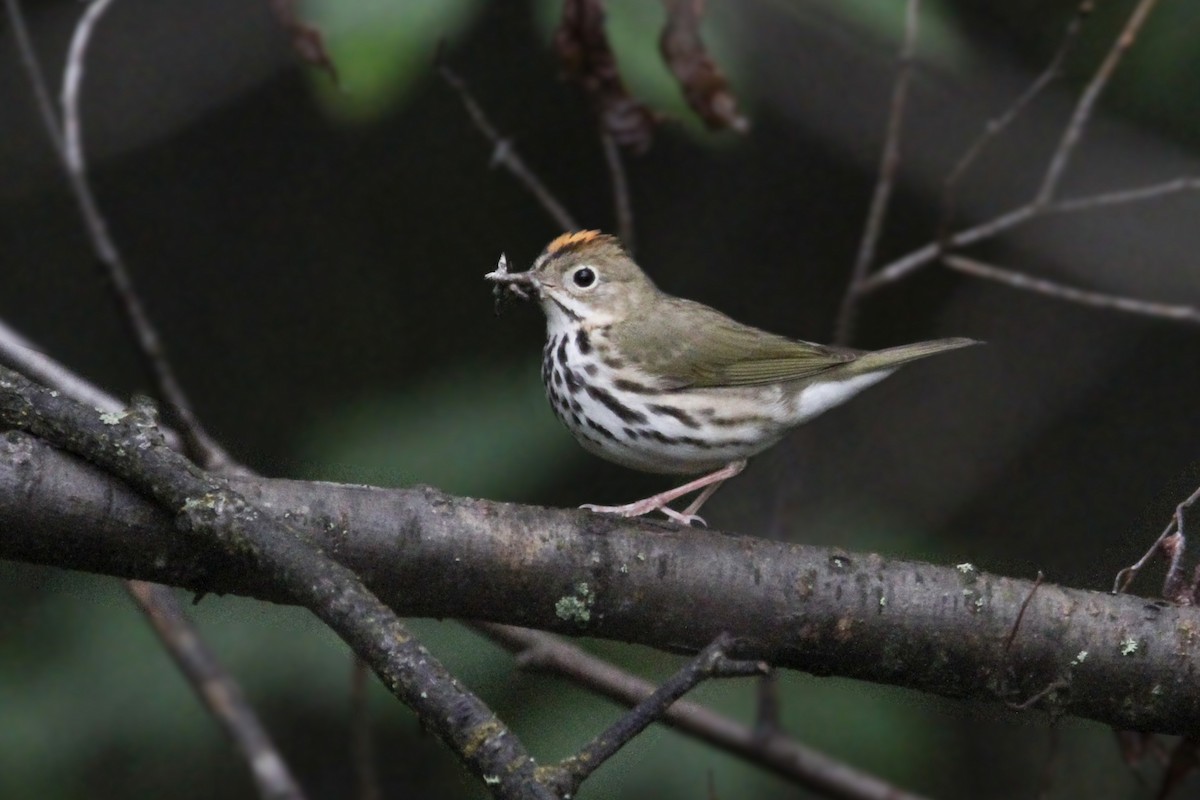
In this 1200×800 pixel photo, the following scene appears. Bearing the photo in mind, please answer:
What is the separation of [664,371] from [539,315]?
1.88m

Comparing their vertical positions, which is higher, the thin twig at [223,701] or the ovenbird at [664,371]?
the ovenbird at [664,371]

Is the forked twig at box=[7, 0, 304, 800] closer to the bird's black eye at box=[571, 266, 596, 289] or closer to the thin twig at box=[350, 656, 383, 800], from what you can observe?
the thin twig at box=[350, 656, 383, 800]

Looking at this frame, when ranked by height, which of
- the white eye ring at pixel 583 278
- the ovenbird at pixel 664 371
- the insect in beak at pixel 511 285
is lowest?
the ovenbird at pixel 664 371

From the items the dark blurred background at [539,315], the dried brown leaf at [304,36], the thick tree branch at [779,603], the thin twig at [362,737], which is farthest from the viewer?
the dark blurred background at [539,315]

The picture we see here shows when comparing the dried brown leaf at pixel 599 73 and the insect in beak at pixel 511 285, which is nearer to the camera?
the dried brown leaf at pixel 599 73

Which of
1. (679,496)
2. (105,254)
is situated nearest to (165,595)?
(105,254)

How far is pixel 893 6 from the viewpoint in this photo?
344 centimetres

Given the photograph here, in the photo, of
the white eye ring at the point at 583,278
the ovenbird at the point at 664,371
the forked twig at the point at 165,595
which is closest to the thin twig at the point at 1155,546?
the ovenbird at the point at 664,371

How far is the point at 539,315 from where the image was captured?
538 cm

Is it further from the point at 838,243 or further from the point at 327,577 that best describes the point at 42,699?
the point at 838,243

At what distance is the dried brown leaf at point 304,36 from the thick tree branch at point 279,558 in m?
1.22

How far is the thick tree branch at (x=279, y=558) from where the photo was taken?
1837mm

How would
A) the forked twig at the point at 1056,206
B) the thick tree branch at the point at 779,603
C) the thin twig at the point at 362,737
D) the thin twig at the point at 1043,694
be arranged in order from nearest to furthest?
1. the thick tree branch at the point at 779,603
2. the thin twig at the point at 1043,694
3. the thin twig at the point at 362,737
4. the forked twig at the point at 1056,206

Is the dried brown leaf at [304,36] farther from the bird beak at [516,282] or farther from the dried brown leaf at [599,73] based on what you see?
the bird beak at [516,282]
